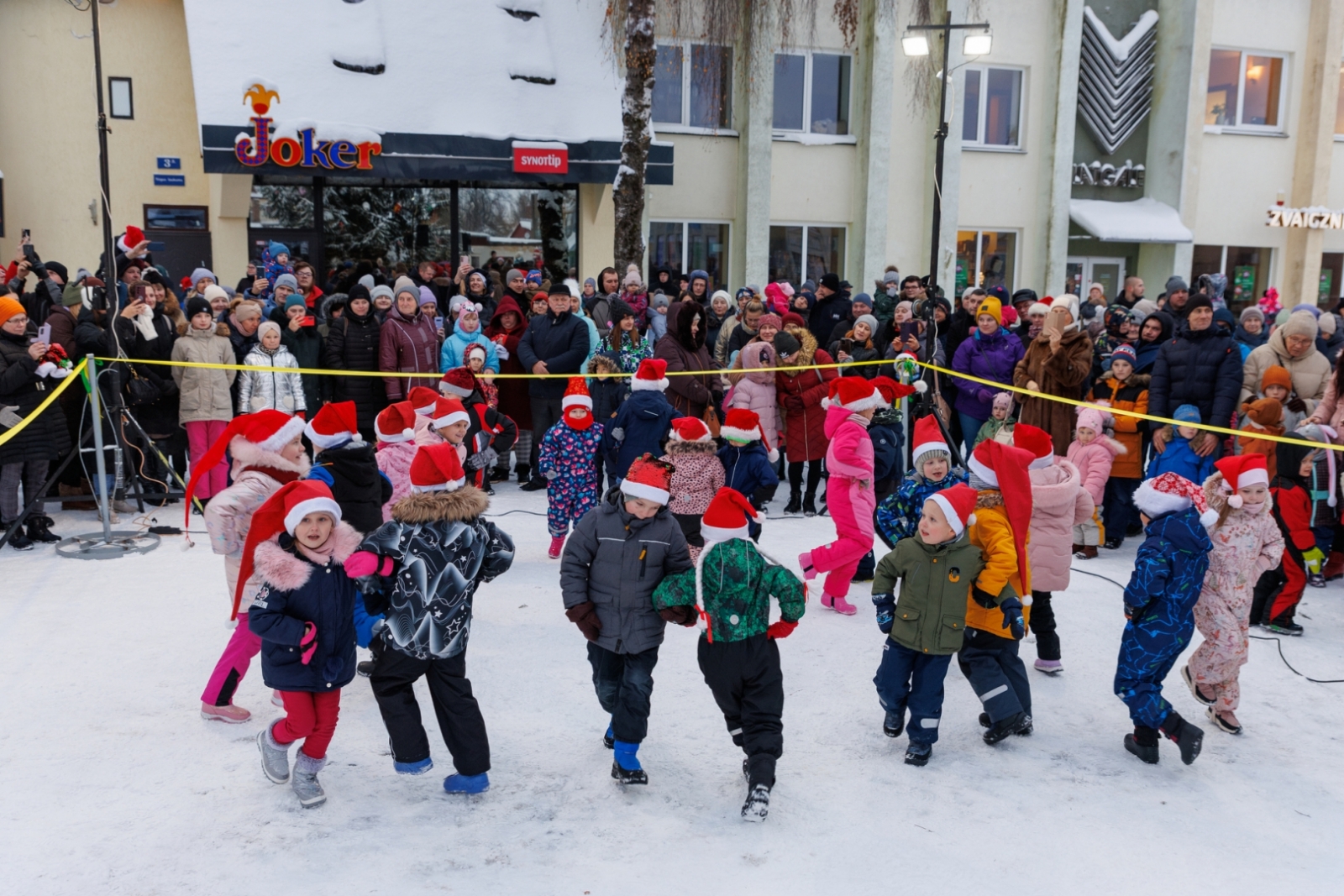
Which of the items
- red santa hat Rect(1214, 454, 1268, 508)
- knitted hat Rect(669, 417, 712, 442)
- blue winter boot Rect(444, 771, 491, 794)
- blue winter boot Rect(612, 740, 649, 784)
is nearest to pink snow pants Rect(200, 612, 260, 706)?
blue winter boot Rect(444, 771, 491, 794)

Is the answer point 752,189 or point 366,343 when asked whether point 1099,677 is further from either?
point 752,189

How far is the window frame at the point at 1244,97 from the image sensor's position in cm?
1966

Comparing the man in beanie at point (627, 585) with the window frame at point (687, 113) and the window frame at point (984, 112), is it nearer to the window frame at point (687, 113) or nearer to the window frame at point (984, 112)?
the window frame at point (687, 113)

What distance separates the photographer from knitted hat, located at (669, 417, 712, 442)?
6.96 metres

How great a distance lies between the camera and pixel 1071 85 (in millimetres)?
18453

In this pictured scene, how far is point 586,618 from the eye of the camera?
180 inches

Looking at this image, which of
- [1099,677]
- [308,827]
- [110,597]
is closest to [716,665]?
[308,827]

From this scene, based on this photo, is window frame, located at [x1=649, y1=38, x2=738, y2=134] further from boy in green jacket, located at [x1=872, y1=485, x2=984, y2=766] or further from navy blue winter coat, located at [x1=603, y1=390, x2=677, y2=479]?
boy in green jacket, located at [x1=872, y1=485, x2=984, y2=766]

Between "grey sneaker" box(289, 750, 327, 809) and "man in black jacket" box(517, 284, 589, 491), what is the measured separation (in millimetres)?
6082

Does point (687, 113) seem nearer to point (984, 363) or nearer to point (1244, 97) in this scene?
point (984, 363)

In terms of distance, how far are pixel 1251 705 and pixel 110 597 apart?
23.2 feet

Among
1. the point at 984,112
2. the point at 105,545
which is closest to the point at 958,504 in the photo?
the point at 105,545

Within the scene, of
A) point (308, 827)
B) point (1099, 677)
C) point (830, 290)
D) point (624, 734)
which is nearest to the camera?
point (308, 827)

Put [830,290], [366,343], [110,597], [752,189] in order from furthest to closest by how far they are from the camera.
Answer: [752,189] → [830,290] → [366,343] → [110,597]
